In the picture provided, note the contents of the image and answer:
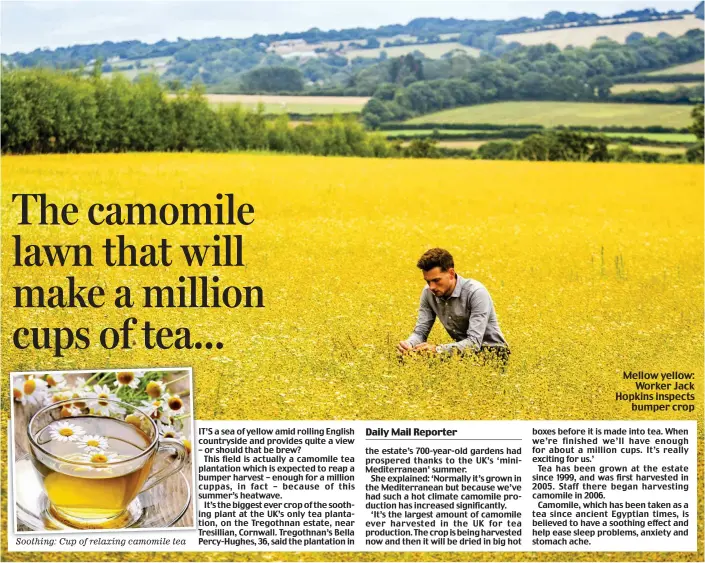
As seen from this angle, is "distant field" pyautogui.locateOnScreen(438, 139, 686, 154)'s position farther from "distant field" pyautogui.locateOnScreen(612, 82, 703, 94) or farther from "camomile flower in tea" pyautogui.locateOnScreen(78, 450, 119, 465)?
"camomile flower in tea" pyautogui.locateOnScreen(78, 450, 119, 465)

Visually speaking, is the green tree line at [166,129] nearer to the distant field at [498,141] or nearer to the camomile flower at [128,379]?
the distant field at [498,141]

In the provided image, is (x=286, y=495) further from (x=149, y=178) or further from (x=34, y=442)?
(x=149, y=178)

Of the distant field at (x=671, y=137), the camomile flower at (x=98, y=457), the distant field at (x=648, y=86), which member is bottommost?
the camomile flower at (x=98, y=457)

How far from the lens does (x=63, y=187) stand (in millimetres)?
14531

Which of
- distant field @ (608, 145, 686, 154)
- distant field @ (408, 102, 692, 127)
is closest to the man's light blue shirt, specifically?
distant field @ (408, 102, 692, 127)

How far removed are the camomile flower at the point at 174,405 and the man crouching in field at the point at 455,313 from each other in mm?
2063

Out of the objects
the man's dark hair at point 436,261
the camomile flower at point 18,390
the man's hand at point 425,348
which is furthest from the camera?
→ the man's hand at point 425,348

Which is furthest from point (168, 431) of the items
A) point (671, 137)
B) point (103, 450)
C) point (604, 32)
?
point (671, 137)

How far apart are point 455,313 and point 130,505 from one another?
10.5ft

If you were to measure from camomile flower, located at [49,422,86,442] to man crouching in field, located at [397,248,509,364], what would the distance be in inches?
111

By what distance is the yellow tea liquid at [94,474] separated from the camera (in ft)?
20.4

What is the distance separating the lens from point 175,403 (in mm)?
6953

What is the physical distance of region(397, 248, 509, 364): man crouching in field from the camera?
7.89 meters

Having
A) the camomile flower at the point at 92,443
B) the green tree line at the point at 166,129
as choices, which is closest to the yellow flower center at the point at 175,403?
the camomile flower at the point at 92,443
